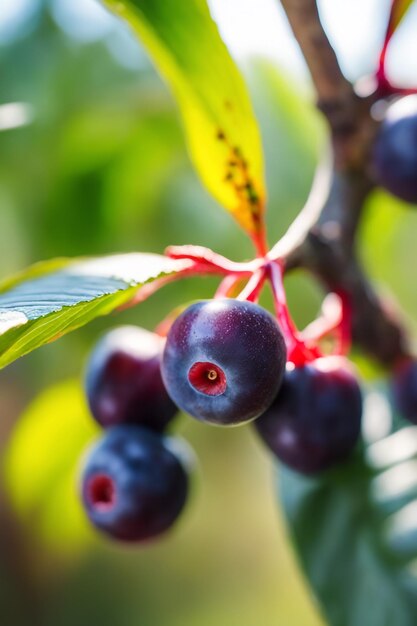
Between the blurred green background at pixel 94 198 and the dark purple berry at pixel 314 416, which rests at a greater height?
the blurred green background at pixel 94 198

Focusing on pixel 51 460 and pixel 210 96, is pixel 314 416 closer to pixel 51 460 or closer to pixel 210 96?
pixel 210 96

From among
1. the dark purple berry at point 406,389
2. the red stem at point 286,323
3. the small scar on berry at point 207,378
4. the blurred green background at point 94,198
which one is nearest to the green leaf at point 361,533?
the dark purple berry at point 406,389

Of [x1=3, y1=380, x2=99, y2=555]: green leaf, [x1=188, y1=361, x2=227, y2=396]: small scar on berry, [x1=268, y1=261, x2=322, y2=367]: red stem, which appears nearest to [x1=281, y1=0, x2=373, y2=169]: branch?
[x1=268, y1=261, x2=322, y2=367]: red stem

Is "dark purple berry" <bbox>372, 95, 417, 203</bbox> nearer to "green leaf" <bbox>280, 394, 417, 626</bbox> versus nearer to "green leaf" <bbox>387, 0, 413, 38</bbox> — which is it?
"green leaf" <bbox>387, 0, 413, 38</bbox>

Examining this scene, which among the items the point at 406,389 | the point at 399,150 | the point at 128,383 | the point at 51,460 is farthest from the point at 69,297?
the point at 51,460

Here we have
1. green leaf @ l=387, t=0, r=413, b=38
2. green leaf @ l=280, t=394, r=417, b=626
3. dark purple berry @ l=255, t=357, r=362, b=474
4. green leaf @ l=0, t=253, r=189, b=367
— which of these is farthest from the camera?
green leaf @ l=280, t=394, r=417, b=626

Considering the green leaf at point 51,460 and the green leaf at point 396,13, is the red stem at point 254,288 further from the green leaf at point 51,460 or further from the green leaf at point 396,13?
Result: the green leaf at point 51,460
